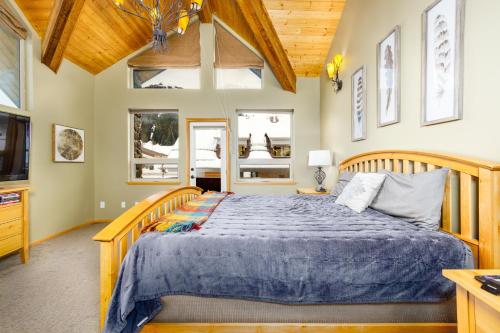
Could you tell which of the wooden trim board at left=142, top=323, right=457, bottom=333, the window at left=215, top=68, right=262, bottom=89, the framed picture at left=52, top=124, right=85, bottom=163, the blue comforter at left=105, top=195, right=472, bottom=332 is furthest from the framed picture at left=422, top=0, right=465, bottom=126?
the framed picture at left=52, top=124, right=85, bottom=163

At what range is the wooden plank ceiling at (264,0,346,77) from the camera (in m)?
3.62

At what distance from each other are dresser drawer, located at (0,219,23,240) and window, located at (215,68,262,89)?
11.8 feet

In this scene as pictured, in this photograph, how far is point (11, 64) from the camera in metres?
3.45

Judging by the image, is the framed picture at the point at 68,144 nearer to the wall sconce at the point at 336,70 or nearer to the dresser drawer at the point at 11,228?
the dresser drawer at the point at 11,228

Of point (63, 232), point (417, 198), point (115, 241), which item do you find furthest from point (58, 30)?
point (417, 198)

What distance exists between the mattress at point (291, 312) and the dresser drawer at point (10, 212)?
2.29 meters

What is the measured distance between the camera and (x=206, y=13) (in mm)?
4742

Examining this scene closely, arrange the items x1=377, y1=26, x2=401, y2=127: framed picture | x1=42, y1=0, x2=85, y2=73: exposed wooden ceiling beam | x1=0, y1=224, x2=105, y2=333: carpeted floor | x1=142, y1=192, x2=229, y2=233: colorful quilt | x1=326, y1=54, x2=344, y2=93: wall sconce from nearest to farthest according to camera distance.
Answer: x1=142, y1=192, x2=229, y2=233: colorful quilt < x1=0, y1=224, x2=105, y2=333: carpeted floor < x1=377, y1=26, x2=401, y2=127: framed picture < x1=42, y1=0, x2=85, y2=73: exposed wooden ceiling beam < x1=326, y1=54, x2=344, y2=93: wall sconce

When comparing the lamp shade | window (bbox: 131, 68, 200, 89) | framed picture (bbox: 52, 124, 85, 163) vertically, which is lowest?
the lamp shade

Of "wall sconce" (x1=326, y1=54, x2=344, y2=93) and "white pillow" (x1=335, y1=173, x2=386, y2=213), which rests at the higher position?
"wall sconce" (x1=326, y1=54, x2=344, y2=93)

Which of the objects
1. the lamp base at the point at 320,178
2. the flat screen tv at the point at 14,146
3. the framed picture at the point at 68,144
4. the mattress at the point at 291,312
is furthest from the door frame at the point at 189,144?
the mattress at the point at 291,312

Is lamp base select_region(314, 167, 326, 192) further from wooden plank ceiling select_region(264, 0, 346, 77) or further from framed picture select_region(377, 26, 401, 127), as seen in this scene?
wooden plank ceiling select_region(264, 0, 346, 77)

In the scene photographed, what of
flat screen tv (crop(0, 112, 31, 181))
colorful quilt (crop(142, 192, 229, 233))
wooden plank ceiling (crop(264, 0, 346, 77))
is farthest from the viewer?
wooden plank ceiling (crop(264, 0, 346, 77))

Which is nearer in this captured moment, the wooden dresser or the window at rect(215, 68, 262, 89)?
the wooden dresser
